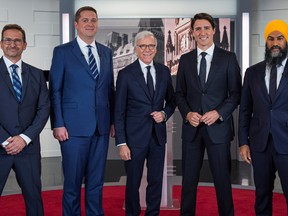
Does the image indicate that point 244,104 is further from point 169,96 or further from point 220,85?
point 169,96

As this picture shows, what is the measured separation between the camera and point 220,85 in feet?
9.97

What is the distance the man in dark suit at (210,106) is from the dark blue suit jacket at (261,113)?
0.11 metres

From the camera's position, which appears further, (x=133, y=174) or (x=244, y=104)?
(x=133, y=174)

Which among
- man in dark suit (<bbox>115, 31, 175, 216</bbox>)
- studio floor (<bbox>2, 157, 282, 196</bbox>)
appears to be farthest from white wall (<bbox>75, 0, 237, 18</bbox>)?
man in dark suit (<bbox>115, 31, 175, 216</bbox>)

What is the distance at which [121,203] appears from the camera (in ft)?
13.6

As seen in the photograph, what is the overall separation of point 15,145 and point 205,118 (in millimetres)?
1212

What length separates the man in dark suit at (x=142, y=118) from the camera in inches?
124

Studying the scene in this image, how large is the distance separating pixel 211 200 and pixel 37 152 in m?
1.91

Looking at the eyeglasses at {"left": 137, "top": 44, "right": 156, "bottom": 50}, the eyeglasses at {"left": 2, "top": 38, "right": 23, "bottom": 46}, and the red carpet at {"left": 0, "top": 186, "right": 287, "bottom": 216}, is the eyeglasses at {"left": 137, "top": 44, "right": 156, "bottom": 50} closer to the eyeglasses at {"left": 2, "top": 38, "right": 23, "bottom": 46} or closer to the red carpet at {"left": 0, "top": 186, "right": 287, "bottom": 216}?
the eyeglasses at {"left": 2, "top": 38, "right": 23, "bottom": 46}

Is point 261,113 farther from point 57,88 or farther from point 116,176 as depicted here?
point 116,176

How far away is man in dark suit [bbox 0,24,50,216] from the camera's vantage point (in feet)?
9.32

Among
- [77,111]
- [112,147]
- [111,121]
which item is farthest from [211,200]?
[112,147]

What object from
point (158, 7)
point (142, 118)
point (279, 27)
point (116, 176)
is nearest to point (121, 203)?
point (142, 118)

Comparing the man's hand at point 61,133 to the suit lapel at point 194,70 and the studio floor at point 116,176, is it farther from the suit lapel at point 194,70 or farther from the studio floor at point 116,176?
the studio floor at point 116,176
